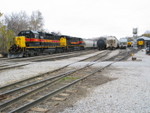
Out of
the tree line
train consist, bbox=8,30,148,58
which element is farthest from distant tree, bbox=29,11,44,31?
train consist, bbox=8,30,148,58

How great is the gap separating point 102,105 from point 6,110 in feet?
7.76

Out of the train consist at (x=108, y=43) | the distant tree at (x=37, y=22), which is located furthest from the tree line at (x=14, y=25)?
the train consist at (x=108, y=43)

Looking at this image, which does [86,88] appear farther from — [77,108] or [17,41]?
[17,41]

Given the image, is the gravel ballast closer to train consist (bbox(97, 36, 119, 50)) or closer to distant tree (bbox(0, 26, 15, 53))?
distant tree (bbox(0, 26, 15, 53))

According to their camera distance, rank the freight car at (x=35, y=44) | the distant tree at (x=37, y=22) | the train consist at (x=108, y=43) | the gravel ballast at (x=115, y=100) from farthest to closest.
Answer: the distant tree at (x=37, y=22) < the train consist at (x=108, y=43) < the freight car at (x=35, y=44) < the gravel ballast at (x=115, y=100)

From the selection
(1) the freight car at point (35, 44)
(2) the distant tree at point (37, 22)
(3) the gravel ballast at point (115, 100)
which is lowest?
(3) the gravel ballast at point (115, 100)

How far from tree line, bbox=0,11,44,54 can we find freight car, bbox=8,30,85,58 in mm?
4813

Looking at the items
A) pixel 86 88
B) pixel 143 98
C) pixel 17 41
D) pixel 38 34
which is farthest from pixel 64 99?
pixel 38 34

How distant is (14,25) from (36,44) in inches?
1157

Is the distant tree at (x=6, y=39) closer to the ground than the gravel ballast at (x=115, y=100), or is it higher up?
higher up

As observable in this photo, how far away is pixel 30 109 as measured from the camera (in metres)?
4.10

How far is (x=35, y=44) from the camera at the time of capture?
21469 mm

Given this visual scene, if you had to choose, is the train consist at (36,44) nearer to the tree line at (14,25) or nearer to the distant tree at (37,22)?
the tree line at (14,25)

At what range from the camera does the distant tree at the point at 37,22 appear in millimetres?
64875
